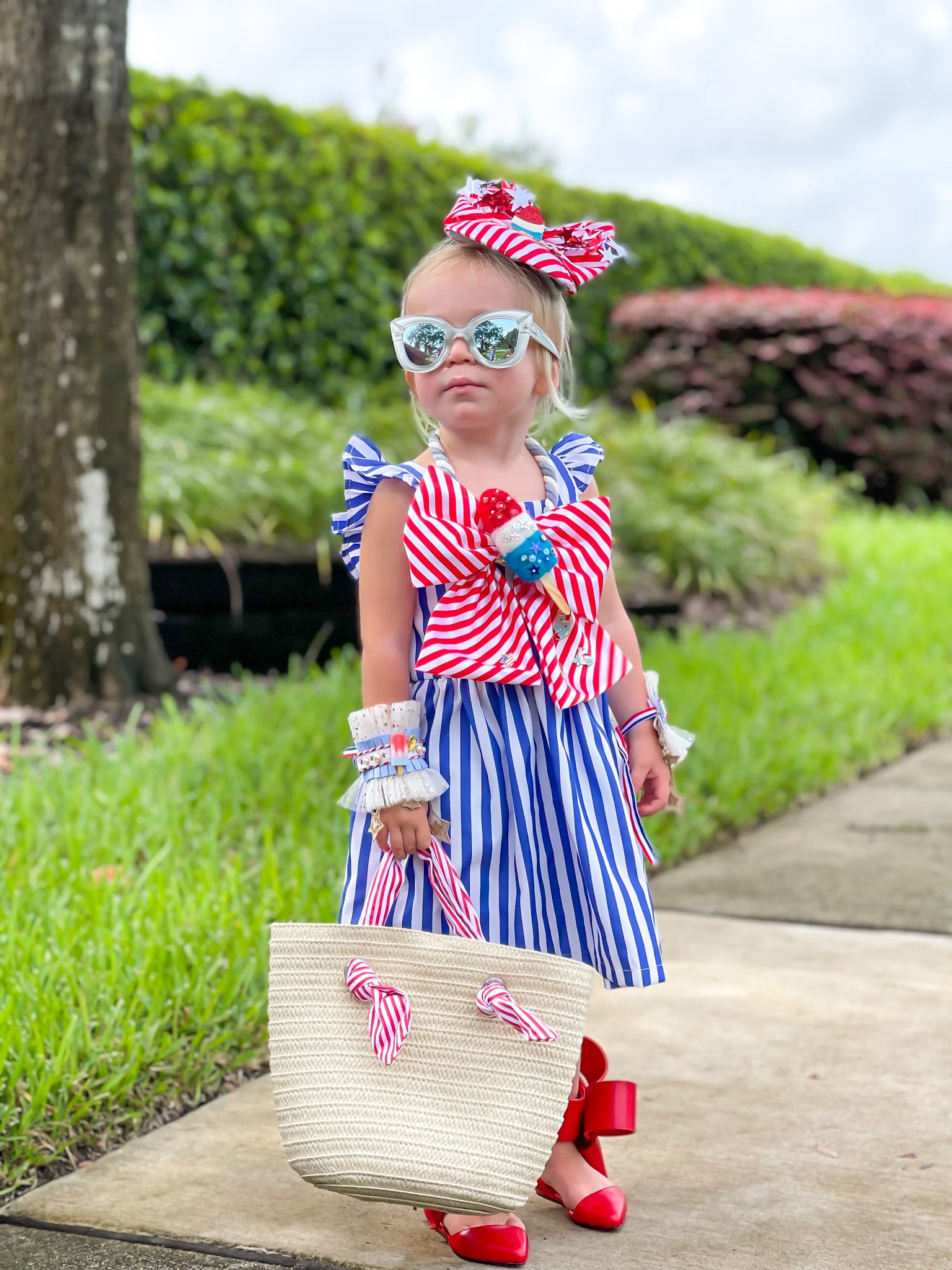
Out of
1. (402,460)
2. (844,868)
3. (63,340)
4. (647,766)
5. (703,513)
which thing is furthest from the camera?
(703,513)

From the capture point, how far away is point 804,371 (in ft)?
37.4

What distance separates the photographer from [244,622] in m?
Answer: 5.79

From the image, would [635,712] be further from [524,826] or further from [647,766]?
[524,826]

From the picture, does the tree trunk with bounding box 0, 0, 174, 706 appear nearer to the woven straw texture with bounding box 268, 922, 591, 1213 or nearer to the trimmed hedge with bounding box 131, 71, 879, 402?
the trimmed hedge with bounding box 131, 71, 879, 402

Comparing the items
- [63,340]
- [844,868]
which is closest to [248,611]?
[63,340]

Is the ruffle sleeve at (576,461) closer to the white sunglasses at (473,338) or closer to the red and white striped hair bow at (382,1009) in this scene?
the white sunglasses at (473,338)

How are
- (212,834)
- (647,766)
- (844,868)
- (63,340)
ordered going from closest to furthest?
(647,766) < (212,834) < (844,868) < (63,340)

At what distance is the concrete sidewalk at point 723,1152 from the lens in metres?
1.92

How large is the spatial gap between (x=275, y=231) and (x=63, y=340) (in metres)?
3.92

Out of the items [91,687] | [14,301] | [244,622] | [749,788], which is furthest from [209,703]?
[749,788]

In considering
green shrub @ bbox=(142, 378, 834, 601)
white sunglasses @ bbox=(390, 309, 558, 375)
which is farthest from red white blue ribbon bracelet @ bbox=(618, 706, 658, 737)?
green shrub @ bbox=(142, 378, 834, 601)

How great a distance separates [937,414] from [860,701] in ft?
24.3

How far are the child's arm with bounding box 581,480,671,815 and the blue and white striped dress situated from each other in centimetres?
14

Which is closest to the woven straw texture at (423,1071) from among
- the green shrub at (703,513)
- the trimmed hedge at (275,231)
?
the green shrub at (703,513)
